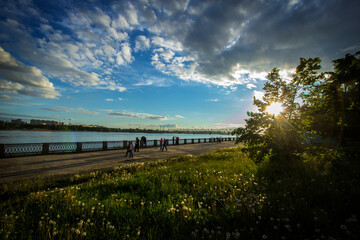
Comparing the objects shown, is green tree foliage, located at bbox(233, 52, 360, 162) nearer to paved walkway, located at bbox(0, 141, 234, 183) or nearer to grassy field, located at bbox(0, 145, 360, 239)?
grassy field, located at bbox(0, 145, 360, 239)

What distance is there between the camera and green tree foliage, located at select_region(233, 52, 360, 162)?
4887 mm

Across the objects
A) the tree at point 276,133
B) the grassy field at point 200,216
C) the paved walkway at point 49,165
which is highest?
the tree at point 276,133

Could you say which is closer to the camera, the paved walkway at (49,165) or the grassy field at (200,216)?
the grassy field at (200,216)

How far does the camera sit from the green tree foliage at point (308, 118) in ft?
16.0

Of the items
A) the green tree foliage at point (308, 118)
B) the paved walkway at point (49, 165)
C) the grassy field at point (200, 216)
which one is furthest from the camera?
the paved walkway at point (49, 165)

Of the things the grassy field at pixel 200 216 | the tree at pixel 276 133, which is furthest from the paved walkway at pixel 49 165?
the tree at pixel 276 133

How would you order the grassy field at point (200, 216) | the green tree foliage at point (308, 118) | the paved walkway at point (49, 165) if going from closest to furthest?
the grassy field at point (200, 216) < the green tree foliage at point (308, 118) < the paved walkway at point (49, 165)

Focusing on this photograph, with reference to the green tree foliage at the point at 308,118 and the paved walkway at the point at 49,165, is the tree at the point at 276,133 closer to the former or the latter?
the green tree foliage at the point at 308,118

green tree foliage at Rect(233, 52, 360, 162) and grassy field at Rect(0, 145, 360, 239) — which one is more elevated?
green tree foliage at Rect(233, 52, 360, 162)

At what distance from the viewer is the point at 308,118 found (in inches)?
245

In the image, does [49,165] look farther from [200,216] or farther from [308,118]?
[308,118]

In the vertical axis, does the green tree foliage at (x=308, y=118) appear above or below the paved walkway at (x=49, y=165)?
above

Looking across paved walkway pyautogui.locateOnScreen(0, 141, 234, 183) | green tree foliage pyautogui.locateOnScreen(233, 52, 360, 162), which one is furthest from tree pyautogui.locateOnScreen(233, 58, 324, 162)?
paved walkway pyautogui.locateOnScreen(0, 141, 234, 183)

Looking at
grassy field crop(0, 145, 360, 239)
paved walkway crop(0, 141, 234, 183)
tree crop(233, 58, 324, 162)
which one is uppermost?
tree crop(233, 58, 324, 162)
